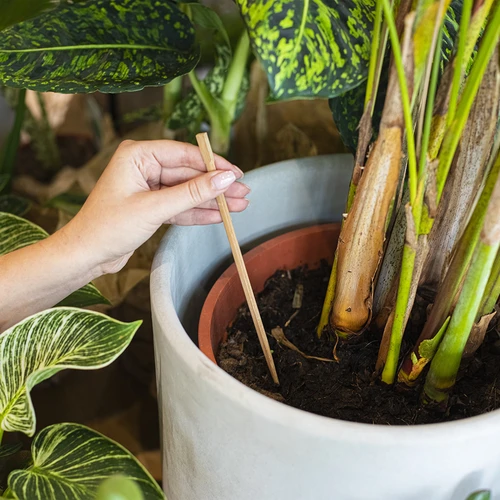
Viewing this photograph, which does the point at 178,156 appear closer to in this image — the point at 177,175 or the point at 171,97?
the point at 177,175

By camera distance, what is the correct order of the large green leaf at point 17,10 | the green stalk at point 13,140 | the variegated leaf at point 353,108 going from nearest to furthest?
the variegated leaf at point 353,108 → the large green leaf at point 17,10 → the green stalk at point 13,140

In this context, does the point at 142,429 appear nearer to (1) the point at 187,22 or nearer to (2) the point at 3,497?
(2) the point at 3,497

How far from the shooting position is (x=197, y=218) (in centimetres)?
63

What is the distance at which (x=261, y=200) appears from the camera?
2.37ft

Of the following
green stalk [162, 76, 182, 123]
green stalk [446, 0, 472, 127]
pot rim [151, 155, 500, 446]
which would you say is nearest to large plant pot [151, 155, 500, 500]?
pot rim [151, 155, 500, 446]

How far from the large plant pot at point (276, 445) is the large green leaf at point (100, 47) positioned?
180mm

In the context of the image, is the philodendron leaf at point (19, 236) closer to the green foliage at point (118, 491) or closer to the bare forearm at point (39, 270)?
the bare forearm at point (39, 270)

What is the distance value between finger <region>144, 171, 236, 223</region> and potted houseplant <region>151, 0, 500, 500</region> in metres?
0.07

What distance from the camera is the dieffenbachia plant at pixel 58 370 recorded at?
1.72 ft

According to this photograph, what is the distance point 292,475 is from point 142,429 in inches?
25.0

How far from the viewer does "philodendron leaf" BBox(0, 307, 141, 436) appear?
20.9 inches

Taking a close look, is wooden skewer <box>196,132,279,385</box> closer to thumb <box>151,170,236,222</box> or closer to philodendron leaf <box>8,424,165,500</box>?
thumb <box>151,170,236,222</box>

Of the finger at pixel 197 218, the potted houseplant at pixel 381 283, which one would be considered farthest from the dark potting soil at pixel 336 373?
the finger at pixel 197 218

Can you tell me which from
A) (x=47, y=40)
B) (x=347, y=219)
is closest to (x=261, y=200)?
(x=347, y=219)
